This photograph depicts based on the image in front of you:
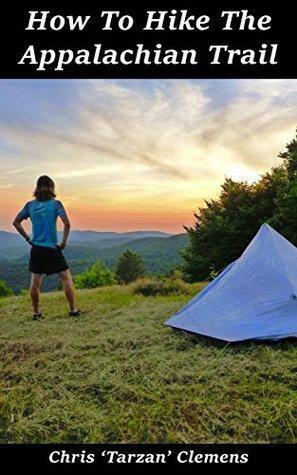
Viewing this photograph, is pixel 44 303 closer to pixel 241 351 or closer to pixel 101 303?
pixel 101 303

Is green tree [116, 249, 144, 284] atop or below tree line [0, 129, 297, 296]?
below

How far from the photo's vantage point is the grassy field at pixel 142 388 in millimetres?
2857

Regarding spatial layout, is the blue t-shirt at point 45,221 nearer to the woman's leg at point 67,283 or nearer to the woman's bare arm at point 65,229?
the woman's bare arm at point 65,229

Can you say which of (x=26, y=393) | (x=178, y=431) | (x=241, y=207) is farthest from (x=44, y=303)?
(x=241, y=207)

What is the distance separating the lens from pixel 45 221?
6273 mm

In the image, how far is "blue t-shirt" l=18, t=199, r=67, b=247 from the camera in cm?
628

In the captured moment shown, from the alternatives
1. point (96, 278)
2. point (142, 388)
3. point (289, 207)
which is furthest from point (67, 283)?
point (96, 278)

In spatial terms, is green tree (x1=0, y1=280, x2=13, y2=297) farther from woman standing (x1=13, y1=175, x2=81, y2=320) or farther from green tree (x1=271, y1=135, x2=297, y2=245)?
woman standing (x1=13, y1=175, x2=81, y2=320)

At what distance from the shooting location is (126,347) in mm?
4652

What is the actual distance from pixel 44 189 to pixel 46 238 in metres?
0.75

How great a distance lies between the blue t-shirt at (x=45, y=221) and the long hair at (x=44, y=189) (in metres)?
0.07
